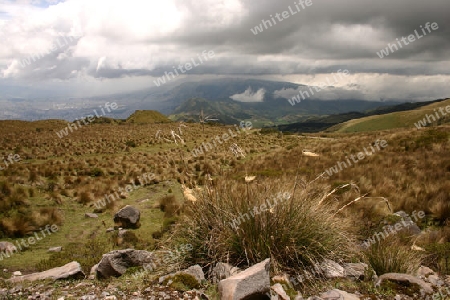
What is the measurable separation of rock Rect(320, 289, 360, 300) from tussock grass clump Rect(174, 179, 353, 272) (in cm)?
46

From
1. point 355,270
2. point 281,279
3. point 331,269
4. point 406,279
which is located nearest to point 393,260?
point 406,279

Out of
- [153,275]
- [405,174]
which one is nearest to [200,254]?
[153,275]

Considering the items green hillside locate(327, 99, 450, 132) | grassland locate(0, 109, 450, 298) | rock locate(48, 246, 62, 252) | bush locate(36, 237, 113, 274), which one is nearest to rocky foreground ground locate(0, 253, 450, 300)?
grassland locate(0, 109, 450, 298)

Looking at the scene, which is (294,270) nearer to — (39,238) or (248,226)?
(248,226)

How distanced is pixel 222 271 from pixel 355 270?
7.70 feet

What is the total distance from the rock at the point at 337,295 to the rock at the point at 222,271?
52.8 inches

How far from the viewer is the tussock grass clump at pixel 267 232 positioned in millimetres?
4703

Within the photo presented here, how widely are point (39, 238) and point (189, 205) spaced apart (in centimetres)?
680

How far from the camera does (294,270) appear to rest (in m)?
4.64

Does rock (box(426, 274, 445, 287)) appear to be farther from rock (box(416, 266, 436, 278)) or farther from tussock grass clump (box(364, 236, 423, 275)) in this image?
tussock grass clump (box(364, 236, 423, 275))

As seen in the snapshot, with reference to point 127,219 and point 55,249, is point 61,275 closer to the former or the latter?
point 55,249

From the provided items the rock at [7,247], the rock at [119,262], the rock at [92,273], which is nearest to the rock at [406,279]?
the rock at [119,262]

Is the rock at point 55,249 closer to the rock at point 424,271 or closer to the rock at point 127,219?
the rock at point 127,219

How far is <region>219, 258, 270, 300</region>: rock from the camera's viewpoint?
3691 mm
